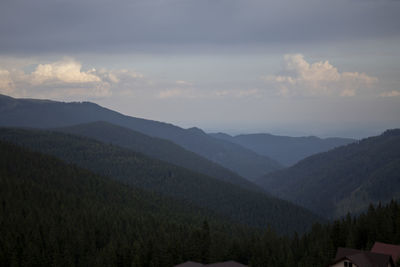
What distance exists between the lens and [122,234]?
12406cm

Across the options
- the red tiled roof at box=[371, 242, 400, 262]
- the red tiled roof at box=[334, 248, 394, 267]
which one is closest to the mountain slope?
the red tiled roof at box=[371, 242, 400, 262]

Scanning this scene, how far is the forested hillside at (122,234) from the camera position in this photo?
93562 millimetres

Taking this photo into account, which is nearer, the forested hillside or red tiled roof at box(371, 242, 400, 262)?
red tiled roof at box(371, 242, 400, 262)

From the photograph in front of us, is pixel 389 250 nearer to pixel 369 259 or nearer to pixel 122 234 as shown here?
pixel 369 259

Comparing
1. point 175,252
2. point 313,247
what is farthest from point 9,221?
point 313,247

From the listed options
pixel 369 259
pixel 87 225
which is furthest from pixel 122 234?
pixel 369 259

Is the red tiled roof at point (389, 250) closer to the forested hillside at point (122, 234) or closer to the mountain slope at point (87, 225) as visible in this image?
the forested hillside at point (122, 234)

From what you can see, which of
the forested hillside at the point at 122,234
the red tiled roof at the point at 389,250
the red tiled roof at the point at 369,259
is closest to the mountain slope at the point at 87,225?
the forested hillside at the point at 122,234

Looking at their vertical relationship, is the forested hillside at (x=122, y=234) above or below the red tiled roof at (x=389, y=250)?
below

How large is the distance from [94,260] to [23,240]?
21637 mm

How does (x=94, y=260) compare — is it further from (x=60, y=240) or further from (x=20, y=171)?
(x=20, y=171)

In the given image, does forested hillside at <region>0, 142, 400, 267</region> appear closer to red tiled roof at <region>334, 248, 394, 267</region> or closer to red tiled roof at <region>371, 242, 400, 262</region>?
red tiled roof at <region>371, 242, 400, 262</region>

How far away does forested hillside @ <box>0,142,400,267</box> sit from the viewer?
9356cm

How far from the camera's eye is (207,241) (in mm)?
103938
